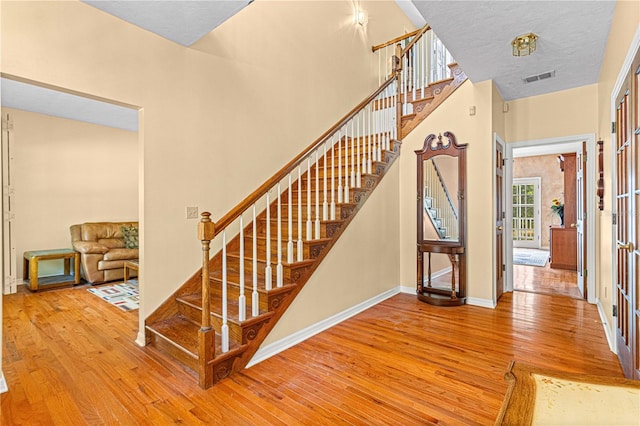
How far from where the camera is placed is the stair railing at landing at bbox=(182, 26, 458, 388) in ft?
7.48

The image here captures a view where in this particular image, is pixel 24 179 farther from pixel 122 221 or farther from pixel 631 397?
pixel 631 397

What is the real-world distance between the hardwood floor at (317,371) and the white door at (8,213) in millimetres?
1336

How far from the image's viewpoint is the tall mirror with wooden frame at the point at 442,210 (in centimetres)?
407

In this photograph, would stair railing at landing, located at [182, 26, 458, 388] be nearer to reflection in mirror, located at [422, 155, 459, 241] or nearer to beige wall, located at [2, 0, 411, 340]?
beige wall, located at [2, 0, 411, 340]

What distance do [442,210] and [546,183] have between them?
7125mm

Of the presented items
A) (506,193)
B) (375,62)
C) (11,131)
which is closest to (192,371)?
(506,193)

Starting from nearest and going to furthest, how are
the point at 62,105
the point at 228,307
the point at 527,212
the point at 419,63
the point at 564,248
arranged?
the point at 228,307 → the point at 62,105 → the point at 419,63 → the point at 564,248 → the point at 527,212

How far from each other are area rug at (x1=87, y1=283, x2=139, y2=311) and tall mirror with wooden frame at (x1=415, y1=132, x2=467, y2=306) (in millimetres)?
3674

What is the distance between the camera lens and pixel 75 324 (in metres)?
3.29

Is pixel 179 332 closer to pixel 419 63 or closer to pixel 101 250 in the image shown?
pixel 101 250

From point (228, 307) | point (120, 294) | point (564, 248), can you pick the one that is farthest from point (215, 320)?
point (564, 248)

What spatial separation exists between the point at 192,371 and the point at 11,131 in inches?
186

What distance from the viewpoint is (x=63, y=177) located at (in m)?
5.42

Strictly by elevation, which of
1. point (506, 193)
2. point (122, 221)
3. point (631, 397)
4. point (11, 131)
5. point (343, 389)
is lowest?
point (343, 389)
